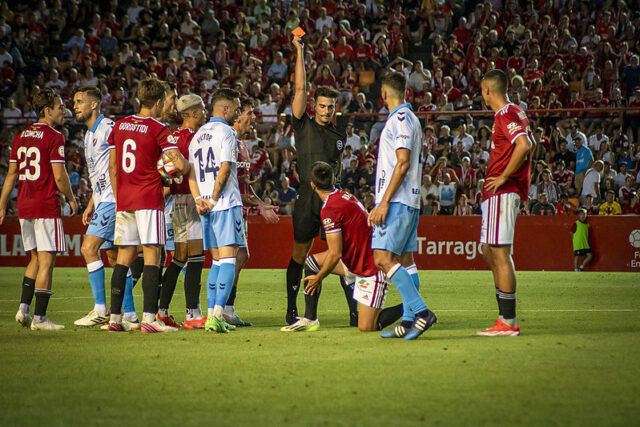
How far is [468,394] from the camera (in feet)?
21.1

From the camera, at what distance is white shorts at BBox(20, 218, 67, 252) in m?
10.9

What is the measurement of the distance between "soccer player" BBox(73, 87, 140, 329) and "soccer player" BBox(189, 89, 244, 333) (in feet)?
3.57

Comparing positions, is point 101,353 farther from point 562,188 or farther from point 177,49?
point 177,49

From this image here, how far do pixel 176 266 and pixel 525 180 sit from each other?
3.88m

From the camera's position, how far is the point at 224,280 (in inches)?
399

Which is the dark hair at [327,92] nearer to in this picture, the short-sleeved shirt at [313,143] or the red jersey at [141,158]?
the short-sleeved shirt at [313,143]

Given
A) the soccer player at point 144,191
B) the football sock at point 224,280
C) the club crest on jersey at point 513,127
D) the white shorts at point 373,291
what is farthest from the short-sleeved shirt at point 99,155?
the club crest on jersey at point 513,127

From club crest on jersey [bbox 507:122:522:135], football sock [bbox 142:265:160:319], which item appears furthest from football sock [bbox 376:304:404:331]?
football sock [bbox 142:265:160:319]

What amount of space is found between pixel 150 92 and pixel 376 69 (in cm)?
1887

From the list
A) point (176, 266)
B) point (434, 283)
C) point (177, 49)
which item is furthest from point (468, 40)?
point (176, 266)

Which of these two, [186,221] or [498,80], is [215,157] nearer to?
[186,221]

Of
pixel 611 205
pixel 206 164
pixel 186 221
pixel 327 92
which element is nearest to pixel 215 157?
pixel 206 164

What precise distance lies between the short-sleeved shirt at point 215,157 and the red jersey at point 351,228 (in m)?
1.00

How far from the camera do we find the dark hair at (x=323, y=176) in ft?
33.2
